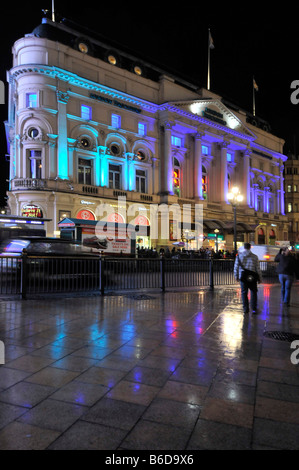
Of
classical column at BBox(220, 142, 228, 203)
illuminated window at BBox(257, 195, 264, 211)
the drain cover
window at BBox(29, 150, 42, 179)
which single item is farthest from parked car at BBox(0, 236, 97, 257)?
illuminated window at BBox(257, 195, 264, 211)

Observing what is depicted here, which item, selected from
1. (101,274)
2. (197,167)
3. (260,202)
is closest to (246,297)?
(101,274)

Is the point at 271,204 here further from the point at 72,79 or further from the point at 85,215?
the point at 72,79

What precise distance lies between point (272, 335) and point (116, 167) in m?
31.3

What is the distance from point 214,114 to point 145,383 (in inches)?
1747

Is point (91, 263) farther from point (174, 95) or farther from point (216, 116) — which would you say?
point (216, 116)

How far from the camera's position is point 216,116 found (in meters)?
43.5

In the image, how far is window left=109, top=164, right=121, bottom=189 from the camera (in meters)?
34.7

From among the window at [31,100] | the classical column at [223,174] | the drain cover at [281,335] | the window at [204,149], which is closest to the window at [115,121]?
the window at [31,100]

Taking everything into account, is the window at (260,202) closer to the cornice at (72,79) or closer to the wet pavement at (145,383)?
the cornice at (72,79)

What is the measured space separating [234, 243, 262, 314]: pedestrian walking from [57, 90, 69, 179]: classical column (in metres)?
24.2

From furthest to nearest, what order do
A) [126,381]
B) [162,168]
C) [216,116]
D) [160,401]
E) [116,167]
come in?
[216,116], [162,168], [116,167], [126,381], [160,401]

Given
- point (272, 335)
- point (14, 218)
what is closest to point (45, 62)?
point (14, 218)

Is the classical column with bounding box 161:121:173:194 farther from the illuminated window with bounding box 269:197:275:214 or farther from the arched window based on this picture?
the illuminated window with bounding box 269:197:275:214

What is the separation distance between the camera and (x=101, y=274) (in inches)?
407
